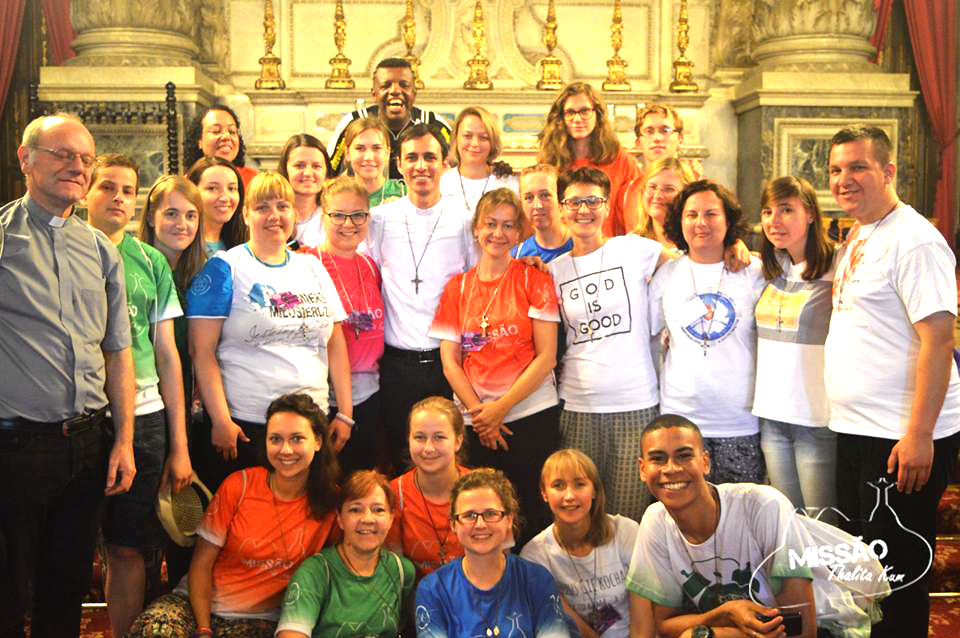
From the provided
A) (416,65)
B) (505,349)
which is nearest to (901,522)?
(505,349)

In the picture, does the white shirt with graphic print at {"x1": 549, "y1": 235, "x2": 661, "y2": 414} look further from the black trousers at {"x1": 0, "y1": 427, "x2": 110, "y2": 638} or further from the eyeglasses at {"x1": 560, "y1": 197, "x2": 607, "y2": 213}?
the black trousers at {"x1": 0, "y1": 427, "x2": 110, "y2": 638}

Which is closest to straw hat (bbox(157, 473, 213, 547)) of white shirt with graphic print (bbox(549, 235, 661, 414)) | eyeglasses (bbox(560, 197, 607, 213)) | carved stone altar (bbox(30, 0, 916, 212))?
white shirt with graphic print (bbox(549, 235, 661, 414))

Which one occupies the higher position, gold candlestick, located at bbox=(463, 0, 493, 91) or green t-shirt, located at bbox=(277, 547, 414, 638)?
gold candlestick, located at bbox=(463, 0, 493, 91)

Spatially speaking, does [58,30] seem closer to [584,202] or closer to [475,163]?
[475,163]

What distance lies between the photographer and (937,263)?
2775mm

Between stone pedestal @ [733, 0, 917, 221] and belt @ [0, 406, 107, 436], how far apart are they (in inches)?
204

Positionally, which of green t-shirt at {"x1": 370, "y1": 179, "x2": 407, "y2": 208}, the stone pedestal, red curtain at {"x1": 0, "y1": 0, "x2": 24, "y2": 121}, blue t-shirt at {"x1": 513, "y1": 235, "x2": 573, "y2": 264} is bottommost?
blue t-shirt at {"x1": 513, "y1": 235, "x2": 573, "y2": 264}

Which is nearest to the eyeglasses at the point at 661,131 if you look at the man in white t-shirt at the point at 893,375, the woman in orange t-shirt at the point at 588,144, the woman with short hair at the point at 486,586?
the woman in orange t-shirt at the point at 588,144

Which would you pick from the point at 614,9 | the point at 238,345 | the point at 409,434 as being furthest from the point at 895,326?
the point at 614,9

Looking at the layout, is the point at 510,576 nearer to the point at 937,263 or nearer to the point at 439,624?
the point at 439,624

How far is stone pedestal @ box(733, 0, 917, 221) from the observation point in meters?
6.81

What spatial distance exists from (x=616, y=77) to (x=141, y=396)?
16.2ft

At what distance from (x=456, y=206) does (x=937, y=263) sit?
1579mm

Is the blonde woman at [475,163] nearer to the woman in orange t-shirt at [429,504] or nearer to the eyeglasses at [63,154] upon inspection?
the woman in orange t-shirt at [429,504]
